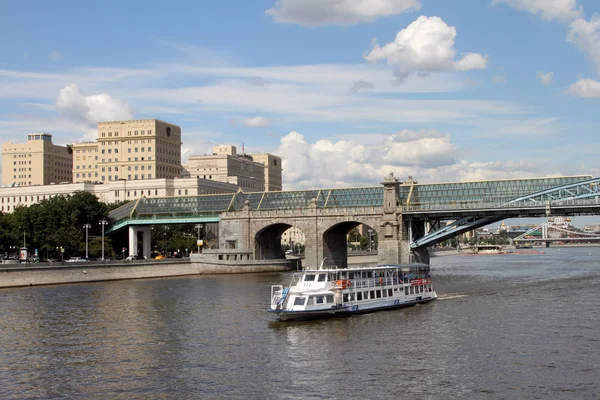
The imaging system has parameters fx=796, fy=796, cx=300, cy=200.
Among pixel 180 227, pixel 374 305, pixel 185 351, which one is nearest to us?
pixel 185 351

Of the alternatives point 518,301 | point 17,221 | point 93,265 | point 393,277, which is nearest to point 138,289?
point 93,265

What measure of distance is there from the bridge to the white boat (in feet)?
150

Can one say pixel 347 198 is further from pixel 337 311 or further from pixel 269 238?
pixel 337 311

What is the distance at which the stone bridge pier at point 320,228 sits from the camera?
12850 centimetres

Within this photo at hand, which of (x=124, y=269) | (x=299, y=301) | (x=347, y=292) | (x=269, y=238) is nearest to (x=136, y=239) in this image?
(x=269, y=238)

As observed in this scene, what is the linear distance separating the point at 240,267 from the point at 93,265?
97.6 feet

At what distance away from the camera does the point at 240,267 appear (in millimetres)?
135750

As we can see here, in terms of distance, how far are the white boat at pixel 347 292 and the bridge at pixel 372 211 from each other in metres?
45.6

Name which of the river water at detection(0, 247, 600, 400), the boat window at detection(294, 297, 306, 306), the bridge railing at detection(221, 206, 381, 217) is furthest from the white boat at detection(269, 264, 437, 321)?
the bridge railing at detection(221, 206, 381, 217)

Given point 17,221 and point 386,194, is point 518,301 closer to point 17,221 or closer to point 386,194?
point 386,194

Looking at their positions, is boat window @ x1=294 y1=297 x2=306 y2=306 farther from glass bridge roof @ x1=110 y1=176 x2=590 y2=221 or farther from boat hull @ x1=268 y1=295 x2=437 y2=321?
glass bridge roof @ x1=110 y1=176 x2=590 y2=221

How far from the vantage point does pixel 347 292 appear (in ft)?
233

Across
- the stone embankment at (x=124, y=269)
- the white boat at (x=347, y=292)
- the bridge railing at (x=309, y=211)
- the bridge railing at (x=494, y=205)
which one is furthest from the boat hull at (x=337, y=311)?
the bridge railing at (x=309, y=211)

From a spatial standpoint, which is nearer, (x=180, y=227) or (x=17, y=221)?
(x=17, y=221)
